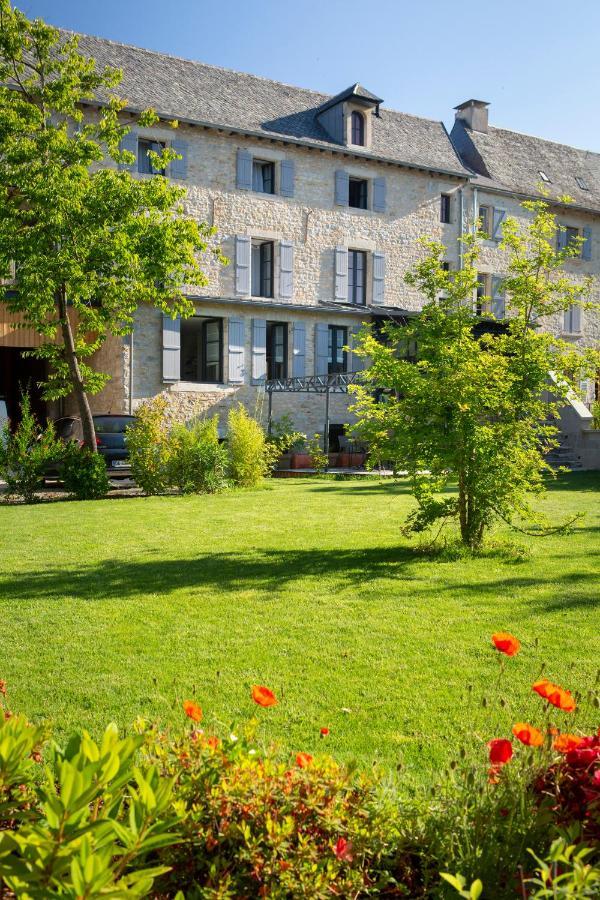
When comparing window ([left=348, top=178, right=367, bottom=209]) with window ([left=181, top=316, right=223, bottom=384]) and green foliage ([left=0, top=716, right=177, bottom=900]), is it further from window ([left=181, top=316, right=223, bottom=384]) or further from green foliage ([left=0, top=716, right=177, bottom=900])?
green foliage ([left=0, top=716, right=177, bottom=900])

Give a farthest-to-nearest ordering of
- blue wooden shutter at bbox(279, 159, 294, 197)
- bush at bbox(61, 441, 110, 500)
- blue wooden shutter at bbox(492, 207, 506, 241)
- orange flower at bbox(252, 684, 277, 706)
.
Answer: blue wooden shutter at bbox(492, 207, 506, 241)
blue wooden shutter at bbox(279, 159, 294, 197)
bush at bbox(61, 441, 110, 500)
orange flower at bbox(252, 684, 277, 706)

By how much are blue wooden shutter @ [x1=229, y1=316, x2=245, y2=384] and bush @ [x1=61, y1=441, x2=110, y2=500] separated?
8419 mm

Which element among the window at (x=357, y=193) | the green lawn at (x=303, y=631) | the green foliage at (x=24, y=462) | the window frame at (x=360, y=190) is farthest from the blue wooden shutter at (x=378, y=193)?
the green lawn at (x=303, y=631)

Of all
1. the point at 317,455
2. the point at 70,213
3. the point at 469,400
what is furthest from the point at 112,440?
the point at 469,400

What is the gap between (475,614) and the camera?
18.5 ft

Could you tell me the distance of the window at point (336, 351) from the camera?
972 inches

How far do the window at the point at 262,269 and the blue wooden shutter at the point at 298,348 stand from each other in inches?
52.0

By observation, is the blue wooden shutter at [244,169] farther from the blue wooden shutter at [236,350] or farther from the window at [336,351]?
the window at [336,351]

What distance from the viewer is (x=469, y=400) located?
7637 mm

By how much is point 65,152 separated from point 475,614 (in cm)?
1291

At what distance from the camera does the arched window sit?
24.7m

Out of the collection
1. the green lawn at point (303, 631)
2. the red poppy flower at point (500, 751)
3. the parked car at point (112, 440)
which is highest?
the parked car at point (112, 440)

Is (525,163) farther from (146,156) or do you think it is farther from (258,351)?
(146,156)

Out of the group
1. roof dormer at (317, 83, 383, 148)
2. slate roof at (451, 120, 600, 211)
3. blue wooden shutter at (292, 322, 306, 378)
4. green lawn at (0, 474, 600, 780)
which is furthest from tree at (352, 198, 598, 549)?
slate roof at (451, 120, 600, 211)
